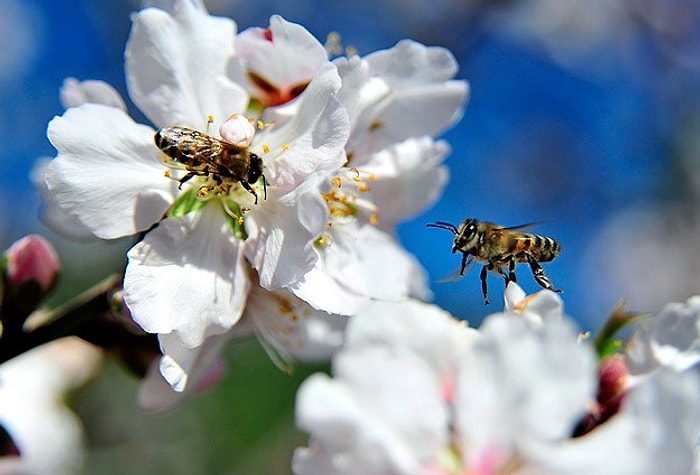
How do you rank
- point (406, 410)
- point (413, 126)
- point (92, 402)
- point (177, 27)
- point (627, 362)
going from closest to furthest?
1. point (406, 410)
2. point (627, 362)
3. point (177, 27)
4. point (413, 126)
5. point (92, 402)

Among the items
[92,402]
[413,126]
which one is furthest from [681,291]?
[413,126]

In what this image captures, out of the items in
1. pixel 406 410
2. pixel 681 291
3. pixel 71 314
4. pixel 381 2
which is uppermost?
pixel 406 410

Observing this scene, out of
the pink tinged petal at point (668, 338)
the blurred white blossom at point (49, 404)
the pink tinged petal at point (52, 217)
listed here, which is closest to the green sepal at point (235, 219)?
the pink tinged petal at point (52, 217)

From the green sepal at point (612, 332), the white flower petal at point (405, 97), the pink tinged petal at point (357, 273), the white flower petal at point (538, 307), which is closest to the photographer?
the white flower petal at point (538, 307)

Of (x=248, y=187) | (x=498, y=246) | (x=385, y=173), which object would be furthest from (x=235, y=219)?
(x=498, y=246)

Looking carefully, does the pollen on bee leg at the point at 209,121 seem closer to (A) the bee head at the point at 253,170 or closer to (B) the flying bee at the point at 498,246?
(A) the bee head at the point at 253,170

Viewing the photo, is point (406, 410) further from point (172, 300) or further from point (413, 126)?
point (413, 126)
